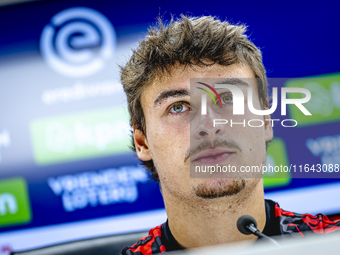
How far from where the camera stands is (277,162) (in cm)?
147

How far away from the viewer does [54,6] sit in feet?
5.47

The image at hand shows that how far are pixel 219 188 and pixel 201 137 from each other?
150 millimetres

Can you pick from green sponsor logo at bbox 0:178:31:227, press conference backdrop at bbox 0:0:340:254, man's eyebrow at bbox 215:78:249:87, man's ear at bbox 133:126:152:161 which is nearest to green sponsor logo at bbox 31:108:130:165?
press conference backdrop at bbox 0:0:340:254

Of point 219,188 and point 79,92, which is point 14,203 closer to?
point 79,92

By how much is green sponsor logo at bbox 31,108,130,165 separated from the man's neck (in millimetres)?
727

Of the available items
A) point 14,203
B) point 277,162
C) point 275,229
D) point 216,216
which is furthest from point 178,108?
point 14,203

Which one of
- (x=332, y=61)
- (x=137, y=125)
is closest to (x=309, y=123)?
(x=332, y=61)

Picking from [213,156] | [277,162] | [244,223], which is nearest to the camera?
[244,223]

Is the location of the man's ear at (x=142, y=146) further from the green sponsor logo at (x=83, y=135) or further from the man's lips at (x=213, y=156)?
the green sponsor logo at (x=83, y=135)

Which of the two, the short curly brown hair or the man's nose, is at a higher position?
the short curly brown hair

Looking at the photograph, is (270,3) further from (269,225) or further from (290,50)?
(269,225)

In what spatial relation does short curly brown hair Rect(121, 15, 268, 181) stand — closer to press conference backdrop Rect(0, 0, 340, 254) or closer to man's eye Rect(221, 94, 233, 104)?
man's eye Rect(221, 94, 233, 104)

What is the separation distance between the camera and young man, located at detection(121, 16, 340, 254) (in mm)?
866

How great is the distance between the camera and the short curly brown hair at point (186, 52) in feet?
3.10
